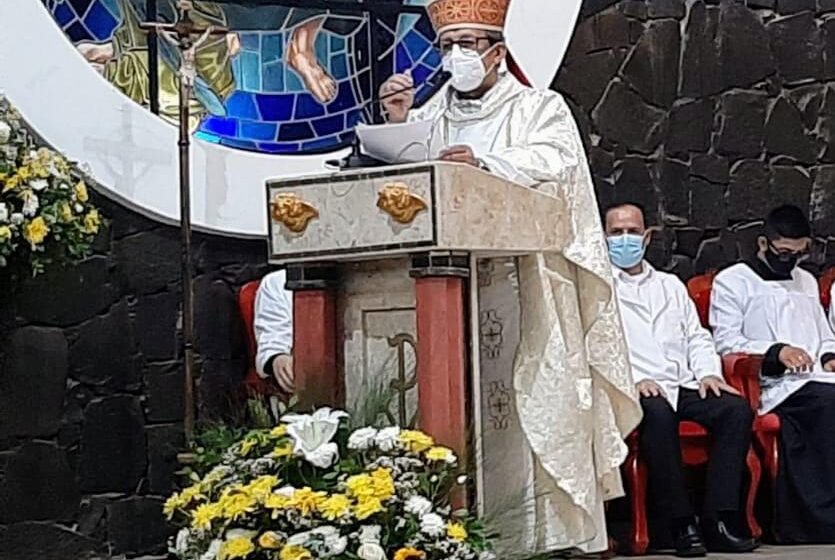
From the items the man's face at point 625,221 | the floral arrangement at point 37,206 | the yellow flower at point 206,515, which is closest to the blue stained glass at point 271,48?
the man's face at point 625,221

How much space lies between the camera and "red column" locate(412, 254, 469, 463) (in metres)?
4.18

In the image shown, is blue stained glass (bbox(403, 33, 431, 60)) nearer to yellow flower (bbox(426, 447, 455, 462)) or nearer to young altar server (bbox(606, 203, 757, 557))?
young altar server (bbox(606, 203, 757, 557))

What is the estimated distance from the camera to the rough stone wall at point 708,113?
7660mm

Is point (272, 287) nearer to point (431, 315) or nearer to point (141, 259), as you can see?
point (141, 259)

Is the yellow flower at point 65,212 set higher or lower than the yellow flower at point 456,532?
higher

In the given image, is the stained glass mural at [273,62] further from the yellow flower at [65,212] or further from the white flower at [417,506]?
the white flower at [417,506]

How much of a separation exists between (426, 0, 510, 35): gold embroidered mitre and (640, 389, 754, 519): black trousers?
1729mm

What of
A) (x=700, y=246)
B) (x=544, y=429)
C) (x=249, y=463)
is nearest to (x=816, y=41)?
(x=700, y=246)

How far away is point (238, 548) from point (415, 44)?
3698 mm

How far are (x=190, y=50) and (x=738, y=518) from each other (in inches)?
99.9

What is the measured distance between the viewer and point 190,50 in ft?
19.3

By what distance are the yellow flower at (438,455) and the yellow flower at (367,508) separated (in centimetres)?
21

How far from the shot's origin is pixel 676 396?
628 cm

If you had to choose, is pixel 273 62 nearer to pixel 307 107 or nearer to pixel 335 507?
pixel 307 107
